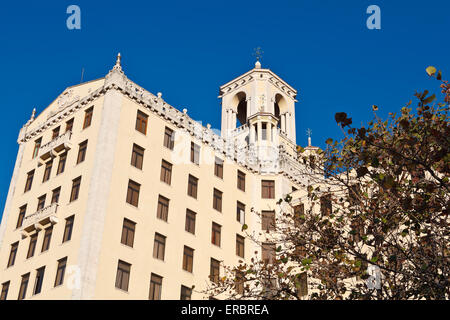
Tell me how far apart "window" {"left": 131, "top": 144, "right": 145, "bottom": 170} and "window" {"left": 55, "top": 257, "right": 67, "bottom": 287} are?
318 inches

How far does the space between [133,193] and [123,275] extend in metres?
5.76

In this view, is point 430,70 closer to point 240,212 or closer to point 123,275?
point 123,275

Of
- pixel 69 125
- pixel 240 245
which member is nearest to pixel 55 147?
pixel 69 125

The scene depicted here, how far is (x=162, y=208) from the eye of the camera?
132 ft

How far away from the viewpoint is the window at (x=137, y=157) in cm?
4025

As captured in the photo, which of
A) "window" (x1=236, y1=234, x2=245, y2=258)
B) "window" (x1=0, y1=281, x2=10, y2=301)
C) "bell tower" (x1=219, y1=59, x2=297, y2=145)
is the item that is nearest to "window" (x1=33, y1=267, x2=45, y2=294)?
"window" (x1=0, y1=281, x2=10, y2=301)

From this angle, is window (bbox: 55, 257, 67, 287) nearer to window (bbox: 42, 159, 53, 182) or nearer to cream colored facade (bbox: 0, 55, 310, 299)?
cream colored facade (bbox: 0, 55, 310, 299)

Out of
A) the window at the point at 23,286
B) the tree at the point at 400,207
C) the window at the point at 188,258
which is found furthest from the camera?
the window at the point at 188,258

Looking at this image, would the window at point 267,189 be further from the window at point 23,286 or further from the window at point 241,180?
the window at point 23,286

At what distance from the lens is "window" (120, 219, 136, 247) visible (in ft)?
121

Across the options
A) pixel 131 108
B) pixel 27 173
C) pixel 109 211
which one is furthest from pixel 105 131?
pixel 27 173

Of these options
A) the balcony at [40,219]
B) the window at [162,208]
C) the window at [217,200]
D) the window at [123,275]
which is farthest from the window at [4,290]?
the window at [217,200]

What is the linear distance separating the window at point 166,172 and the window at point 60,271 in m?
9.13
